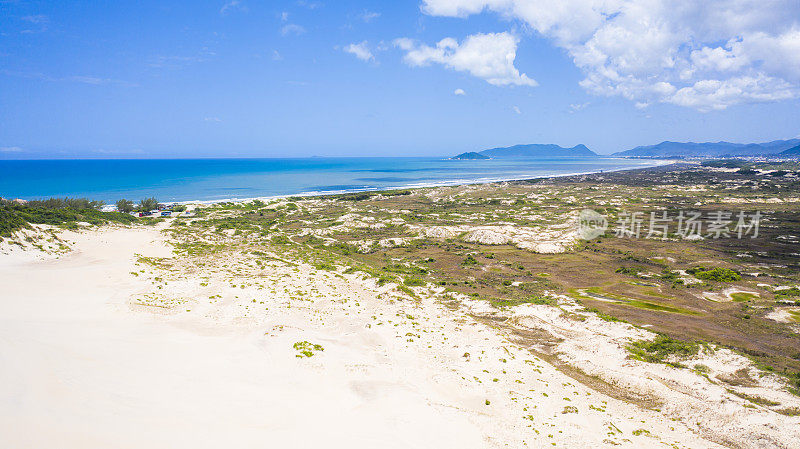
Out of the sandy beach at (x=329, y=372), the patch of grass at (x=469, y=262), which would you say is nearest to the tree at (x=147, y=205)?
the sandy beach at (x=329, y=372)

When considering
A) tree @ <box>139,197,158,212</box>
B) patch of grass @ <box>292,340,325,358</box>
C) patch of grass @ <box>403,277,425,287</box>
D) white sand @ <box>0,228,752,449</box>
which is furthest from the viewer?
tree @ <box>139,197,158,212</box>

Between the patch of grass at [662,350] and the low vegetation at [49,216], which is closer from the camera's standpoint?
the patch of grass at [662,350]

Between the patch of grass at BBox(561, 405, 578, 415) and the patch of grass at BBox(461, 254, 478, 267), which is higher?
the patch of grass at BBox(461, 254, 478, 267)

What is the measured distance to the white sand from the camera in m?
15.4

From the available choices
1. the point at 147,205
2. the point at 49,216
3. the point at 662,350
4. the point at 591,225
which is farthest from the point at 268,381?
the point at 147,205

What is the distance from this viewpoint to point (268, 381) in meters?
20.0

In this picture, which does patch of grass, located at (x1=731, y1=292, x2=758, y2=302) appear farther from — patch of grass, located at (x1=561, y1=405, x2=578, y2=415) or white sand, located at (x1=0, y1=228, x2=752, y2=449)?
patch of grass, located at (x1=561, y1=405, x2=578, y2=415)

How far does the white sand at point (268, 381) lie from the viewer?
50.6ft

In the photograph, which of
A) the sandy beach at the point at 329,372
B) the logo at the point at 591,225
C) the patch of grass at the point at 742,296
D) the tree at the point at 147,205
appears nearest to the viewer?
the sandy beach at the point at 329,372

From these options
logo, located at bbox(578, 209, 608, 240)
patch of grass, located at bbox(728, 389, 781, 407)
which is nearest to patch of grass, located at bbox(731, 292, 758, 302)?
patch of grass, located at bbox(728, 389, 781, 407)

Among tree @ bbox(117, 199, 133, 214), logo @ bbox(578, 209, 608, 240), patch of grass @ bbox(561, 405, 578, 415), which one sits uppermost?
tree @ bbox(117, 199, 133, 214)

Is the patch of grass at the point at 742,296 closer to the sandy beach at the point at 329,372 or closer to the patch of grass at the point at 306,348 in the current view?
the sandy beach at the point at 329,372

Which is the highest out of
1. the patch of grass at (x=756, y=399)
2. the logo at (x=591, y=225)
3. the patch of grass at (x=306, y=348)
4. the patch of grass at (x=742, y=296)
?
the logo at (x=591, y=225)

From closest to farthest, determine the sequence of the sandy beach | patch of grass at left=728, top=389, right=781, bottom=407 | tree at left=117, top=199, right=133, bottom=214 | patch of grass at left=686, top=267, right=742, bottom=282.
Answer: the sandy beach < patch of grass at left=728, top=389, right=781, bottom=407 < patch of grass at left=686, top=267, right=742, bottom=282 < tree at left=117, top=199, right=133, bottom=214
